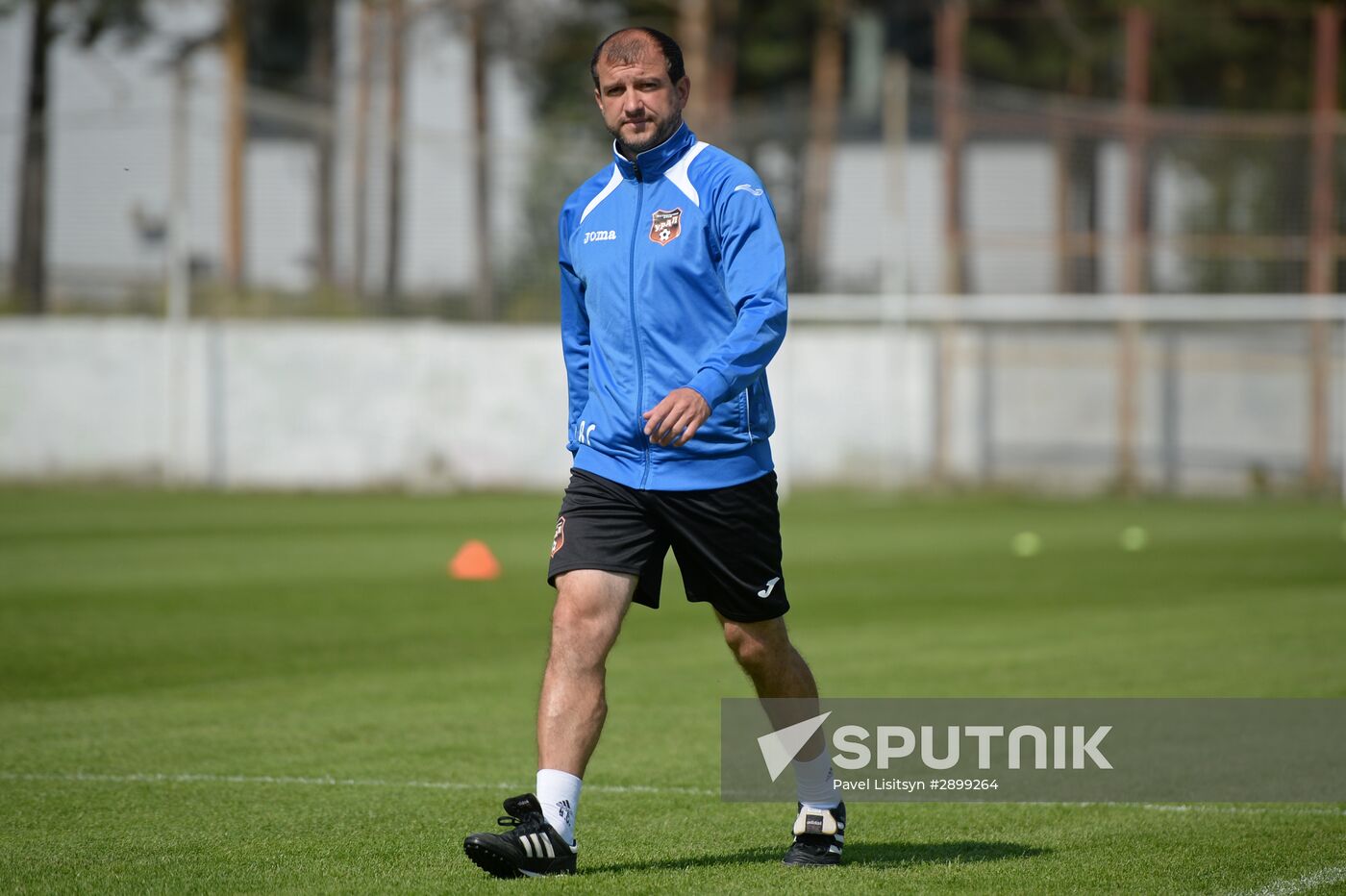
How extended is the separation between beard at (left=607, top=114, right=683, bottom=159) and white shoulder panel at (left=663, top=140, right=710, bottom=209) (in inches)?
3.2

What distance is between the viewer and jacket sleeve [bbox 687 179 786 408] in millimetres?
5027

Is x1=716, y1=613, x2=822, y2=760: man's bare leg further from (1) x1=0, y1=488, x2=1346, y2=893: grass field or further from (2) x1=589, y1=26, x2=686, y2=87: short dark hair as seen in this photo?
(2) x1=589, y1=26, x2=686, y2=87: short dark hair

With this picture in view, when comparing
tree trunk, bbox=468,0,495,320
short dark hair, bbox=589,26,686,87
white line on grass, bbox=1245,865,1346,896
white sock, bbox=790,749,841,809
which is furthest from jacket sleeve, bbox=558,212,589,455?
tree trunk, bbox=468,0,495,320

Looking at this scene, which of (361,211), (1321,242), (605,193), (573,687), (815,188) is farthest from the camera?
(815,188)

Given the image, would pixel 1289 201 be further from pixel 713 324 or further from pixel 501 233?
pixel 713 324

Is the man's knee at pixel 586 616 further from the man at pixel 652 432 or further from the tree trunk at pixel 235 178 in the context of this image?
the tree trunk at pixel 235 178

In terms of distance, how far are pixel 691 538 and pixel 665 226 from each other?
864mm

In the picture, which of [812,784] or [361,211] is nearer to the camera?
[812,784]

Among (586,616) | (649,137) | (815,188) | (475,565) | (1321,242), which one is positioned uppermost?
(815,188)

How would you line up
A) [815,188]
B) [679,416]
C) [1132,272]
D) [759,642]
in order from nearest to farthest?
[679,416]
[759,642]
[1132,272]
[815,188]

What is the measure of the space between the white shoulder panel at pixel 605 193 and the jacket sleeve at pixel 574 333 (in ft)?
0.31

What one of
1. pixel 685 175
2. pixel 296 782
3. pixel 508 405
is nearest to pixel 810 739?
pixel 685 175

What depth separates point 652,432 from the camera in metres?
5.01

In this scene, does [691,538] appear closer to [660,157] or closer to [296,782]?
[660,157]
